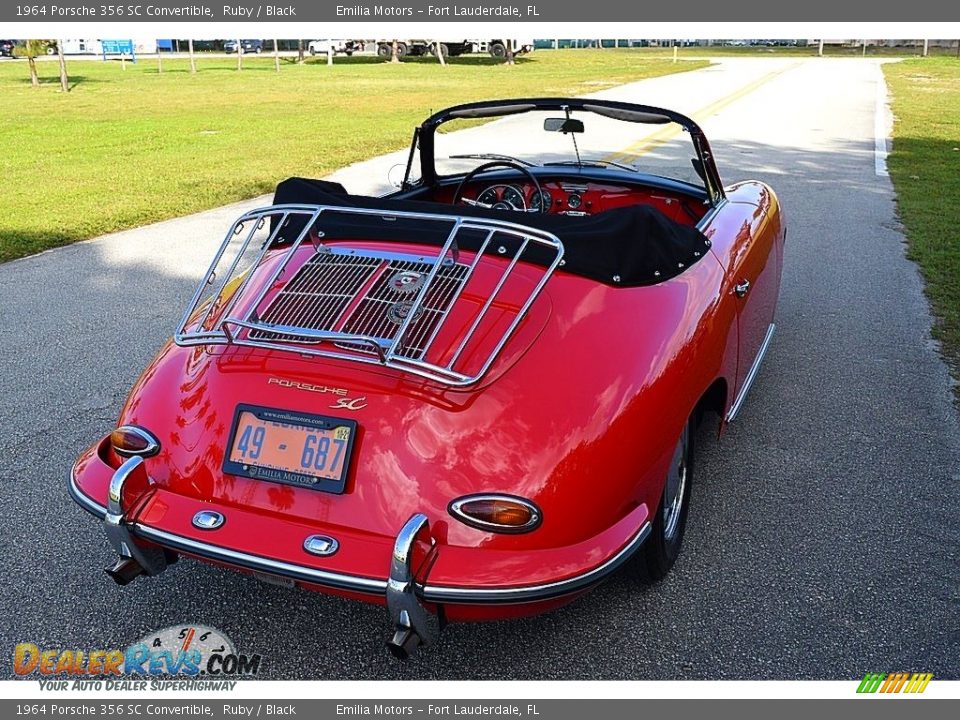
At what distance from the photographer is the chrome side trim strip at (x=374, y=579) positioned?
229cm

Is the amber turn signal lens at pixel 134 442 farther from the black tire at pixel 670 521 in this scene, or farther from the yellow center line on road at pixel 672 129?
the yellow center line on road at pixel 672 129

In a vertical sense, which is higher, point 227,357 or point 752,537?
point 227,357

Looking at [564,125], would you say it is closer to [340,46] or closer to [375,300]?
[375,300]

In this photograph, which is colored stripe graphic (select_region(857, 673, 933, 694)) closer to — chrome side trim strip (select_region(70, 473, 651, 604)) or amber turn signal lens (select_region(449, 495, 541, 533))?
chrome side trim strip (select_region(70, 473, 651, 604))

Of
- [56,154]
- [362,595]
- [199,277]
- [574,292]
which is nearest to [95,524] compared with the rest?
[362,595]

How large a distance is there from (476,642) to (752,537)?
3.91ft

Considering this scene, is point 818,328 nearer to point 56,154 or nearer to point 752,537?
point 752,537

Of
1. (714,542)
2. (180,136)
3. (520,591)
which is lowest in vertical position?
(714,542)

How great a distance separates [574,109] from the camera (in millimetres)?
4480

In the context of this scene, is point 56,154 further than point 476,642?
Yes

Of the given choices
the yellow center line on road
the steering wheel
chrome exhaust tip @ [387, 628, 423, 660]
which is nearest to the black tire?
chrome exhaust tip @ [387, 628, 423, 660]

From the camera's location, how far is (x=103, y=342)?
5.31 metres

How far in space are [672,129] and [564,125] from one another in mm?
7866

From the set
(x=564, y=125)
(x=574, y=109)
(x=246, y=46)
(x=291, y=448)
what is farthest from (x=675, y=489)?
(x=246, y=46)
